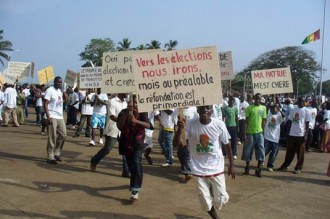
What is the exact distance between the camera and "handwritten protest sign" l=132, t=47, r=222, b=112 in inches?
221

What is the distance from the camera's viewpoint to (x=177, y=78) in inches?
225

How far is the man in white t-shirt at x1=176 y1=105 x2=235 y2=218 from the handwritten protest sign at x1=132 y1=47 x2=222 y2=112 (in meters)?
0.45

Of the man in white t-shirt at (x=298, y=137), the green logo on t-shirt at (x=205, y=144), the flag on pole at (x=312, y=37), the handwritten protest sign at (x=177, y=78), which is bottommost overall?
the man in white t-shirt at (x=298, y=137)

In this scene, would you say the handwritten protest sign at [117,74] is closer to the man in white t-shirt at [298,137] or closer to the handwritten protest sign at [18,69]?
the man in white t-shirt at [298,137]

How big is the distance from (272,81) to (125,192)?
611 cm

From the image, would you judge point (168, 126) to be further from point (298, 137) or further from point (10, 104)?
point (10, 104)

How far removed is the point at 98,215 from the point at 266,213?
2.55 m

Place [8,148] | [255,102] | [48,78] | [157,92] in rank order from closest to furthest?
1. [157,92]
2. [255,102]
3. [8,148]
4. [48,78]

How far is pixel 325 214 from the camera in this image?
20.3 ft

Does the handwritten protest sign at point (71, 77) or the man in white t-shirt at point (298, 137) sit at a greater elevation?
the handwritten protest sign at point (71, 77)

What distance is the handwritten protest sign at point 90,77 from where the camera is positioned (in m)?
11.3

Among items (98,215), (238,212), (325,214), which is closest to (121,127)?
(98,215)

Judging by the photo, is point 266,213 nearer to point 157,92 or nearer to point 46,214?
point 157,92

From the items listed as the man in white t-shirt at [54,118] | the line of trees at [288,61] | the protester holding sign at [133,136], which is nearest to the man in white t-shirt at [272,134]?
the protester holding sign at [133,136]
